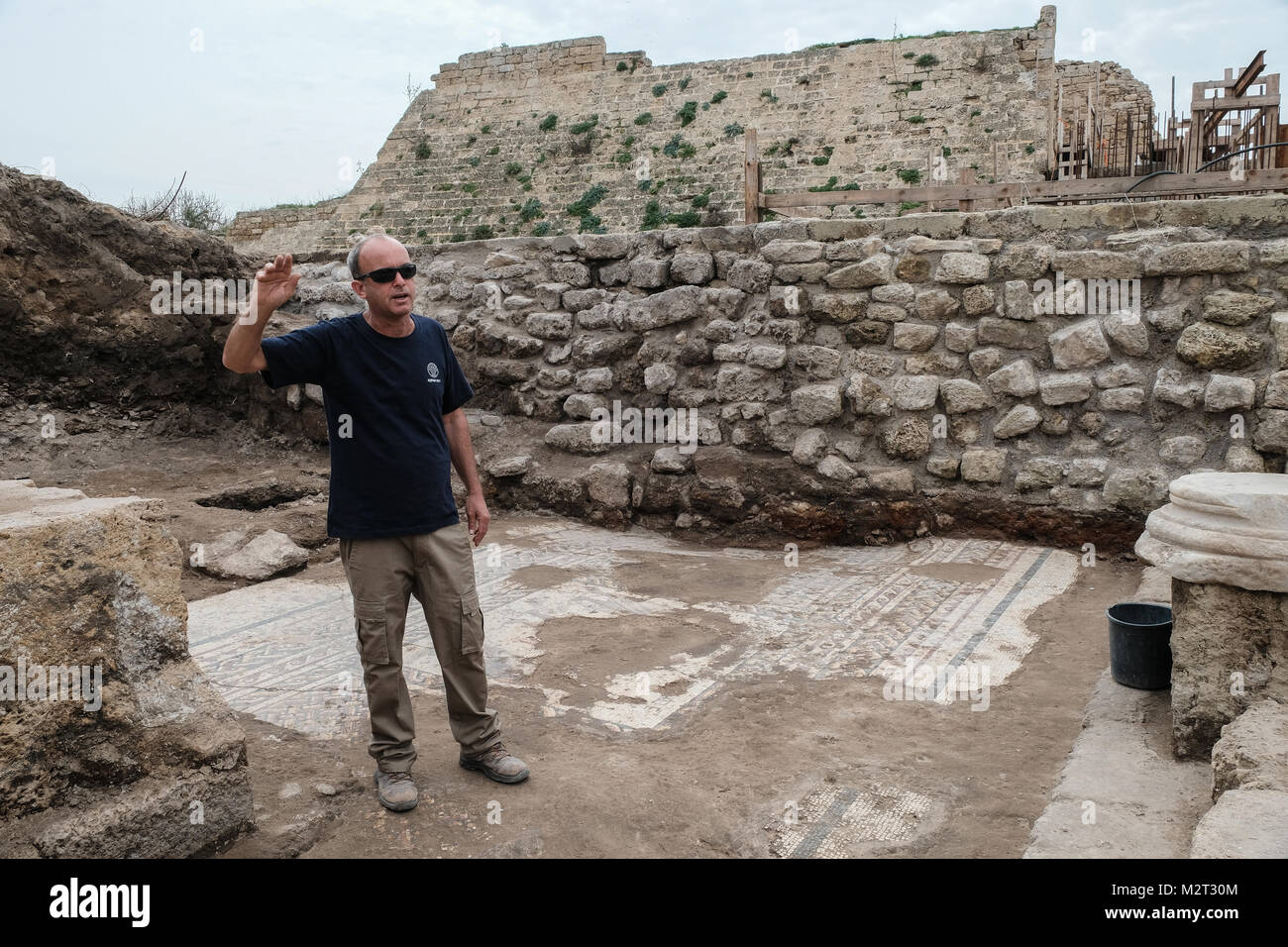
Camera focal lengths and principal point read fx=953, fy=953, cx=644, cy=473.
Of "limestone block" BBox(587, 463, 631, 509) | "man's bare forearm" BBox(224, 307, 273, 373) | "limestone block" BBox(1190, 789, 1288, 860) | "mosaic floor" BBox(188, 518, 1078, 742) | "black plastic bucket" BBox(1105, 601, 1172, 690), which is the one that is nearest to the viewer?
"limestone block" BBox(1190, 789, 1288, 860)

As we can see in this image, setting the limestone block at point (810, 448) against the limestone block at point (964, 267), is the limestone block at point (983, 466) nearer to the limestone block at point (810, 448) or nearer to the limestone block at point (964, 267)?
the limestone block at point (810, 448)

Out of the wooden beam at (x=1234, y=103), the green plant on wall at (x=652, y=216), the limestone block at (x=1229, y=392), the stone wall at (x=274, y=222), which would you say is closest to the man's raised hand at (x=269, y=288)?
the limestone block at (x=1229, y=392)

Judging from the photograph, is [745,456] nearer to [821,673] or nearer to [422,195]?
[821,673]

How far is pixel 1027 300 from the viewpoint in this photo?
589 cm

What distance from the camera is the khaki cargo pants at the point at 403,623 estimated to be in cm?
291

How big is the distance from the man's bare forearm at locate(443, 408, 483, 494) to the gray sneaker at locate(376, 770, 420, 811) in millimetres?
953

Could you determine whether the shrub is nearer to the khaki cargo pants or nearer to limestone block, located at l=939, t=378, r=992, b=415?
limestone block, located at l=939, t=378, r=992, b=415

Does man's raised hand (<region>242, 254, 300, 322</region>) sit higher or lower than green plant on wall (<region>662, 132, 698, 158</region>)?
lower

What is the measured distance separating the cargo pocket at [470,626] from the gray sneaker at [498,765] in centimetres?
35

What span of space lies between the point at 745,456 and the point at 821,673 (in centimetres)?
254

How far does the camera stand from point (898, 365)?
20.2ft

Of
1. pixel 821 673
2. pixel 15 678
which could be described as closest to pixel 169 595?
pixel 15 678

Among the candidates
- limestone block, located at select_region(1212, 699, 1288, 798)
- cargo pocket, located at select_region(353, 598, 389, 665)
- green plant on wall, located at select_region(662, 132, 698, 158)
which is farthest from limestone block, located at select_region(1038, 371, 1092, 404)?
green plant on wall, located at select_region(662, 132, 698, 158)

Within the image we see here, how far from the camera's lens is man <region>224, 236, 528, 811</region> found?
2.89 meters
